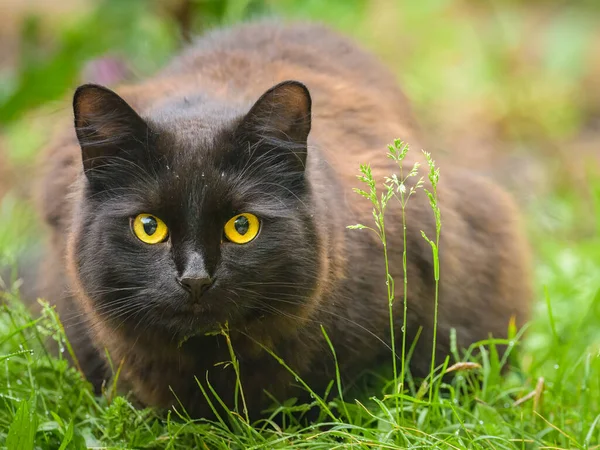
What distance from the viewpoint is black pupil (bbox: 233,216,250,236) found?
246 cm

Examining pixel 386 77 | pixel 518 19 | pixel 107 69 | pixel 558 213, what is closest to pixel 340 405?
pixel 386 77

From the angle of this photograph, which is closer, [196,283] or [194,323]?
[196,283]

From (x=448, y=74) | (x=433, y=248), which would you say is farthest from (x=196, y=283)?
(x=448, y=74)

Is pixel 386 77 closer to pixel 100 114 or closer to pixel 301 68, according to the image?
pixel 301 68

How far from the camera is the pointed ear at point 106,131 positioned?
8.20 feet

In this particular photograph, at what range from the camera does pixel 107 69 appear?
519cm

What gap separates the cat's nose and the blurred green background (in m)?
1.59

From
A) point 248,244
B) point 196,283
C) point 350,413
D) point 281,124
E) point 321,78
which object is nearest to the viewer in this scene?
point 196,283

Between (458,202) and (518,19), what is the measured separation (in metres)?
6.39

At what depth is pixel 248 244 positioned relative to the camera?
2.44m

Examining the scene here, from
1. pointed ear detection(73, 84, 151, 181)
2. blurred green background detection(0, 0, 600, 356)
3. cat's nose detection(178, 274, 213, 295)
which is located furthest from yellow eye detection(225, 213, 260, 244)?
blurred green background detection(0, 0, 600, 356)

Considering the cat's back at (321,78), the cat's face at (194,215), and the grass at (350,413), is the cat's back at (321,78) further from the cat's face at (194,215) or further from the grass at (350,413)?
the cat's face at (194,215)

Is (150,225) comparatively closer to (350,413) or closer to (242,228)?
(242,228)

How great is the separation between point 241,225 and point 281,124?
1.13 feet
